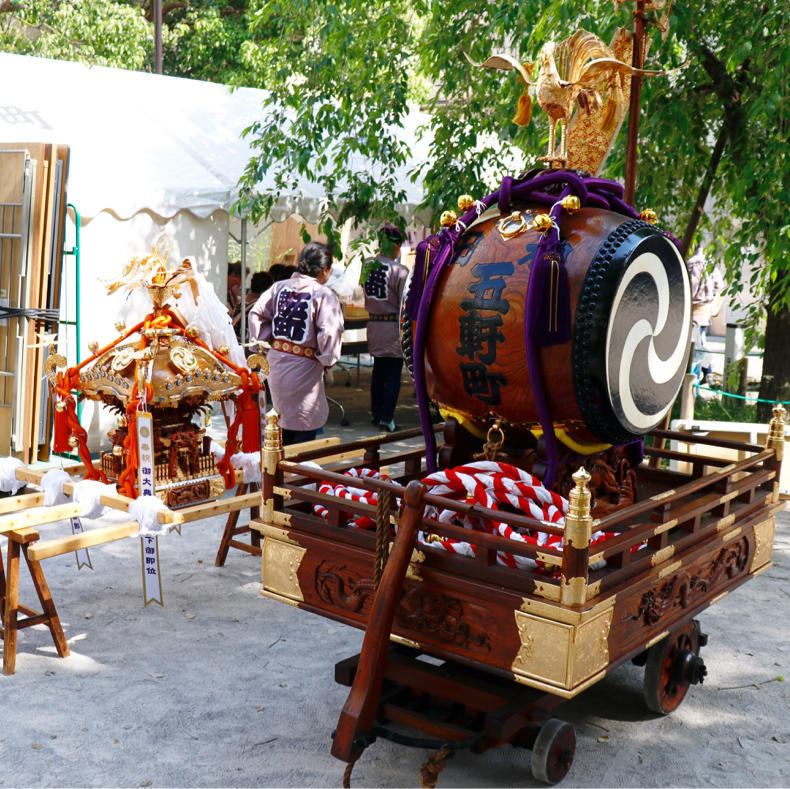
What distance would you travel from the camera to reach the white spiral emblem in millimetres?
2789

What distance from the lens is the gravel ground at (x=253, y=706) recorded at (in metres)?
2.81

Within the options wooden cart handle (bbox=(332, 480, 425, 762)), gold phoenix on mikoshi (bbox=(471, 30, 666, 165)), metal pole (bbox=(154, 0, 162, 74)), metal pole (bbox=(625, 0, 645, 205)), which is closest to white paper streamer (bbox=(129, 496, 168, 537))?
wooden cart handle (bbox=(332, 480, 425, 762))

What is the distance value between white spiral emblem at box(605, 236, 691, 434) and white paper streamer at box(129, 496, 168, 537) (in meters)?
1.79

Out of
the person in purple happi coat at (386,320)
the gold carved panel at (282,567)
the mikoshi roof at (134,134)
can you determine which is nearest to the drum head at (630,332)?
the gold carved panel at (282,567)

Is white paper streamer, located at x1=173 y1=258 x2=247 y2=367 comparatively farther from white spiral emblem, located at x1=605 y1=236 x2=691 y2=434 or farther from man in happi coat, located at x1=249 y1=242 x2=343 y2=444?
white spiral emblem, located at x1=605 y1=236 x2=691 y2=434

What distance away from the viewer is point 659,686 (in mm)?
3090

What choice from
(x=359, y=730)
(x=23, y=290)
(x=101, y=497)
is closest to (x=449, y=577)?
(x=359, y=730)

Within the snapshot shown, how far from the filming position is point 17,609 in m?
3.51

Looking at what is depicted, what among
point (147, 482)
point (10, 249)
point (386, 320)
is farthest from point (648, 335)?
point (386, 320)

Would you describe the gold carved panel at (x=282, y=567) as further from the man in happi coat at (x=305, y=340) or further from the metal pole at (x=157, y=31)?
the metal pole at (x=157, y=31)

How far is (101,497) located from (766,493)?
100 inches

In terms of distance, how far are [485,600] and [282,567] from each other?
0.75 metres

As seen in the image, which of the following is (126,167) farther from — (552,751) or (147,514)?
(552,751)

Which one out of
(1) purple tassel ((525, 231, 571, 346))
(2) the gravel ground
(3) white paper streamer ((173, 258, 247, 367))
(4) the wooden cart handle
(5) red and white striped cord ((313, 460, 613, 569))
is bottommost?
(2) the gravel ground
